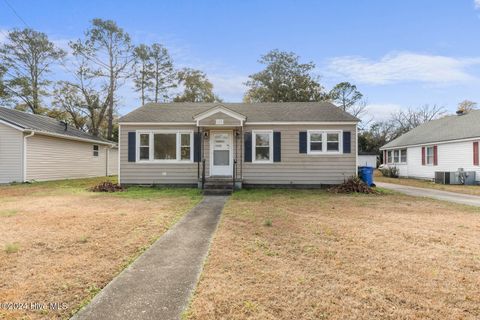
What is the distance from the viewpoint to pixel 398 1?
12672mm

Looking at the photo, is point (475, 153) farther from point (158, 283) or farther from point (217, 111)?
point (158, 283)

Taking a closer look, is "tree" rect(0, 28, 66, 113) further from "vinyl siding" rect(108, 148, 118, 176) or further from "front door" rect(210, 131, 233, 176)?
"front door" rect(210, 131, 233, 176)

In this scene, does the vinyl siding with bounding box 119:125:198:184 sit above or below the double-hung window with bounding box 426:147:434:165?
below

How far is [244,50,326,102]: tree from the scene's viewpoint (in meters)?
34.1

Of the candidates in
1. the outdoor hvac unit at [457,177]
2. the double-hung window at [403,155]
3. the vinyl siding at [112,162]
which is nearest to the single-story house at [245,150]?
the outdoor hvac unit at [457,177]

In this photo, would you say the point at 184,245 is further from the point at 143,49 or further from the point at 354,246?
the point at 143,49

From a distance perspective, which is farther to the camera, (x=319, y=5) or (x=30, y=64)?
(x=30, y=64)

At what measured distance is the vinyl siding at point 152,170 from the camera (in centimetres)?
1287

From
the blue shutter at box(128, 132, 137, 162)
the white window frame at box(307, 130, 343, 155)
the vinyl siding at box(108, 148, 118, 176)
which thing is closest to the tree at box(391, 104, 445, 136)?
the white window frame at box(307, 130, 343, 155)

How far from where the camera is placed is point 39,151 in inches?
618

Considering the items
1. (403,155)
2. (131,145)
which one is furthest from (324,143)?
(403,155)

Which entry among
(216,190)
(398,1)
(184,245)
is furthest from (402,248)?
A: (398,1)

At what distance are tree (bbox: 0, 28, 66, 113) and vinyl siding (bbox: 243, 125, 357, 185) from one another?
25291 mm

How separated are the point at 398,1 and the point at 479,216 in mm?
9985
